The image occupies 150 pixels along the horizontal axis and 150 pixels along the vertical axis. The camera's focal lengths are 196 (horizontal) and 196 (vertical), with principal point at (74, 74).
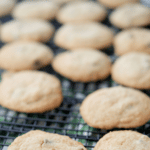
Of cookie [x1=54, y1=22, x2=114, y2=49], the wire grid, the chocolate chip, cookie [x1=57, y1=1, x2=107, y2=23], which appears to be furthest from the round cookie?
the chocolate chip

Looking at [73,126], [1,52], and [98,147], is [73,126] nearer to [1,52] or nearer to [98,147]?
[98,147]

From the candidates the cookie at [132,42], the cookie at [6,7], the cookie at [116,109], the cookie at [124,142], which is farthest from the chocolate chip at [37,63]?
the cookie at [6,7]

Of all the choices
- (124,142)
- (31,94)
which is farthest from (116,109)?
(31,94)

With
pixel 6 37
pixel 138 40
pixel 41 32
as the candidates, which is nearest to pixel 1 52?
pixel 6 37

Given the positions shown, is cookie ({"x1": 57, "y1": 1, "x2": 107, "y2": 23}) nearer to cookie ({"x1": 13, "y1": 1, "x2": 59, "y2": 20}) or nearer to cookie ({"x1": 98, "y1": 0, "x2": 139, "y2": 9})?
cookie ({"x1": 13, "y1": 1, "x2": 59, "y2": 20})

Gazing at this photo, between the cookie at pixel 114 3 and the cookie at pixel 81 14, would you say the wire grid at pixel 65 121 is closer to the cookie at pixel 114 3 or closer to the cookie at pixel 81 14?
the cookie at pixel 81 14
